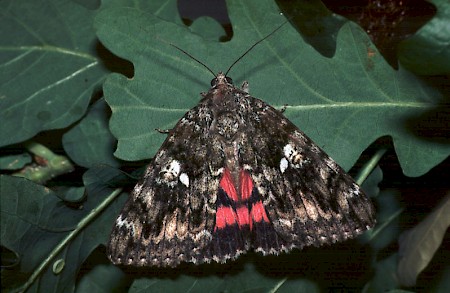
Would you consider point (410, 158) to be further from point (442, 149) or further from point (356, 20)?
point (356, 20)

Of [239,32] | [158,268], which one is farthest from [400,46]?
[158,268]

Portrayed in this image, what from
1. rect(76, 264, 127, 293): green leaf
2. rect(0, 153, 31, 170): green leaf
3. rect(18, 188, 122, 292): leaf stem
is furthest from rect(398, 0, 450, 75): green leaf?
rect(0, 153, 31, 170): green leaf

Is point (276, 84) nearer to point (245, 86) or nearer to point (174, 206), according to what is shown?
point (245, 86)

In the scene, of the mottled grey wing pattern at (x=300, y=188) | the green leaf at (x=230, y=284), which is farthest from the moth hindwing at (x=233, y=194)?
the green leaf at (x=230, y=284)

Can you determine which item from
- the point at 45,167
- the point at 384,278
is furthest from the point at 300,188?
the point at 45,167

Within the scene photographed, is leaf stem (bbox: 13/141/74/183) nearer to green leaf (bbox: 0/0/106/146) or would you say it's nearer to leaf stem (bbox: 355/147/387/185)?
green leaf (bbox: 0/0/106/146)

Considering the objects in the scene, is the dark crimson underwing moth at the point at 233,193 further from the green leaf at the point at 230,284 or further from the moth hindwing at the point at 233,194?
the green leaf at the point at 230,284
